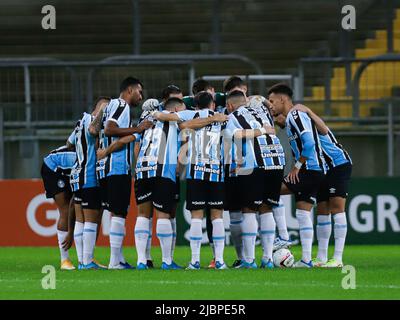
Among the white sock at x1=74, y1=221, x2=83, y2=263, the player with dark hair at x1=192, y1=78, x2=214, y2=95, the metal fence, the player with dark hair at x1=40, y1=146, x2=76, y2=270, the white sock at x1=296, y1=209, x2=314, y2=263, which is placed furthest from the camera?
the metal fence

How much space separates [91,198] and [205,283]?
2461mm

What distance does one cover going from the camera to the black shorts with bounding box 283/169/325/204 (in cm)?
1254

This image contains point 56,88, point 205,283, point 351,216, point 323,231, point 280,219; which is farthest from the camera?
point 56,88

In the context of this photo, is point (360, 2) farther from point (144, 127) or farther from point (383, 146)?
point (144, 127)

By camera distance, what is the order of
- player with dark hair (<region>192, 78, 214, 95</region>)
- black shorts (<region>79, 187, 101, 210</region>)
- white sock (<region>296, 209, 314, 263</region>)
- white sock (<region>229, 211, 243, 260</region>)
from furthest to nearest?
1. player with dark hair (<region>192, 78, 214, 95</region>)
2. white sock (<region>229, 211, 243, 260</region>)
3. black shorts (<region>79, 187, 101, 210</region>)
4. white sock (<region>296, 209, 314, 263</region>)

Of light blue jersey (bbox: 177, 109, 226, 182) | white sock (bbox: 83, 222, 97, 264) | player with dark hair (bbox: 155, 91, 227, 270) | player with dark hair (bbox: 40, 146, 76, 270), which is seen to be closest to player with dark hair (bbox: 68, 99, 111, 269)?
white sock (bbox: 83, 222, 97, 264)

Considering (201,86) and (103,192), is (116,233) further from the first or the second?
(201,86)

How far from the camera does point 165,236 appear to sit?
12.4 meters

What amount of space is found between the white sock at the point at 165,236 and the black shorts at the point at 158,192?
0.43ft

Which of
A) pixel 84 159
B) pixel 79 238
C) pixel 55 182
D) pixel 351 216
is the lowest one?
pixel 351 216

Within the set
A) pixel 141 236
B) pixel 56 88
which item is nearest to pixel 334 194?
pixel 141 236

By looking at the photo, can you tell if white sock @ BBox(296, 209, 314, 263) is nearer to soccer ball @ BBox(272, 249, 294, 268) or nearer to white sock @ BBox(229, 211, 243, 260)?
soccer ball @ BBox(272, 249, 294, 268)

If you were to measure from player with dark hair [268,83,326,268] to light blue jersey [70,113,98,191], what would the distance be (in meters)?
2.02

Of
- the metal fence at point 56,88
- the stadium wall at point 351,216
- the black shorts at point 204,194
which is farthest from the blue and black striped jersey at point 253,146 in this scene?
the metal fence at point 56,88
